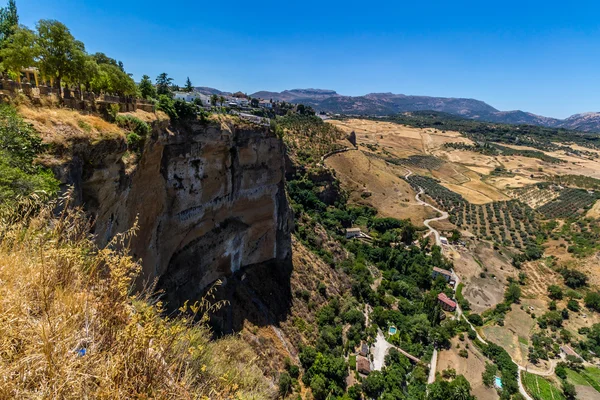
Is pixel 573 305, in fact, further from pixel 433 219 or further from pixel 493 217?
pixel 493 217

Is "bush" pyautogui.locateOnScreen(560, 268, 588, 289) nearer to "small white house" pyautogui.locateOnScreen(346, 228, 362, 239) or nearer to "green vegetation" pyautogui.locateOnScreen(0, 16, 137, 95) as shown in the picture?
"small white house" pyautogui.locateOnScreen(346, 228, 362, 239)

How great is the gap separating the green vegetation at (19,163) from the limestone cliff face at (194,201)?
1.16m

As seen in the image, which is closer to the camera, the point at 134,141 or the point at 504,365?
the point at 134,141

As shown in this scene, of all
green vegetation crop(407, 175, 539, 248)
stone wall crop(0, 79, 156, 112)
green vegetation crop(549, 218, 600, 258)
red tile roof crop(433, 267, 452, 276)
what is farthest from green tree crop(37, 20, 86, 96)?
green vegetation crop(549, 218, 600, 258)

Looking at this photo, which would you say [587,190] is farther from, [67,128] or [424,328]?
[67,128]

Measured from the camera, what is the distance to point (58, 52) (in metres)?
16.5

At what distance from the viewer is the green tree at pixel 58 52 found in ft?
Answer: 52.4

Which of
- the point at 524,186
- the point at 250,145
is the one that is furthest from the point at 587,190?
the point at 250,145

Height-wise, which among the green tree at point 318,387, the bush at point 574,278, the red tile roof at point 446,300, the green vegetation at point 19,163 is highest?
the green vegetation at point 19,163

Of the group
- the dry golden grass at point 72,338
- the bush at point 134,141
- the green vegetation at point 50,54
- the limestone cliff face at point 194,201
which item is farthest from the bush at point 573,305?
the green vegetation at point 50,54

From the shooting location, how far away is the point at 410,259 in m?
59.8

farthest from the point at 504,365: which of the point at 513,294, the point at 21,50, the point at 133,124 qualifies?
the point at 21,50

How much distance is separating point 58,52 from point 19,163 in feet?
34.9

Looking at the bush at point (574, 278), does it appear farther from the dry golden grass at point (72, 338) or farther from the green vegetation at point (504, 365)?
the dry golden grass at point (72, 338)
